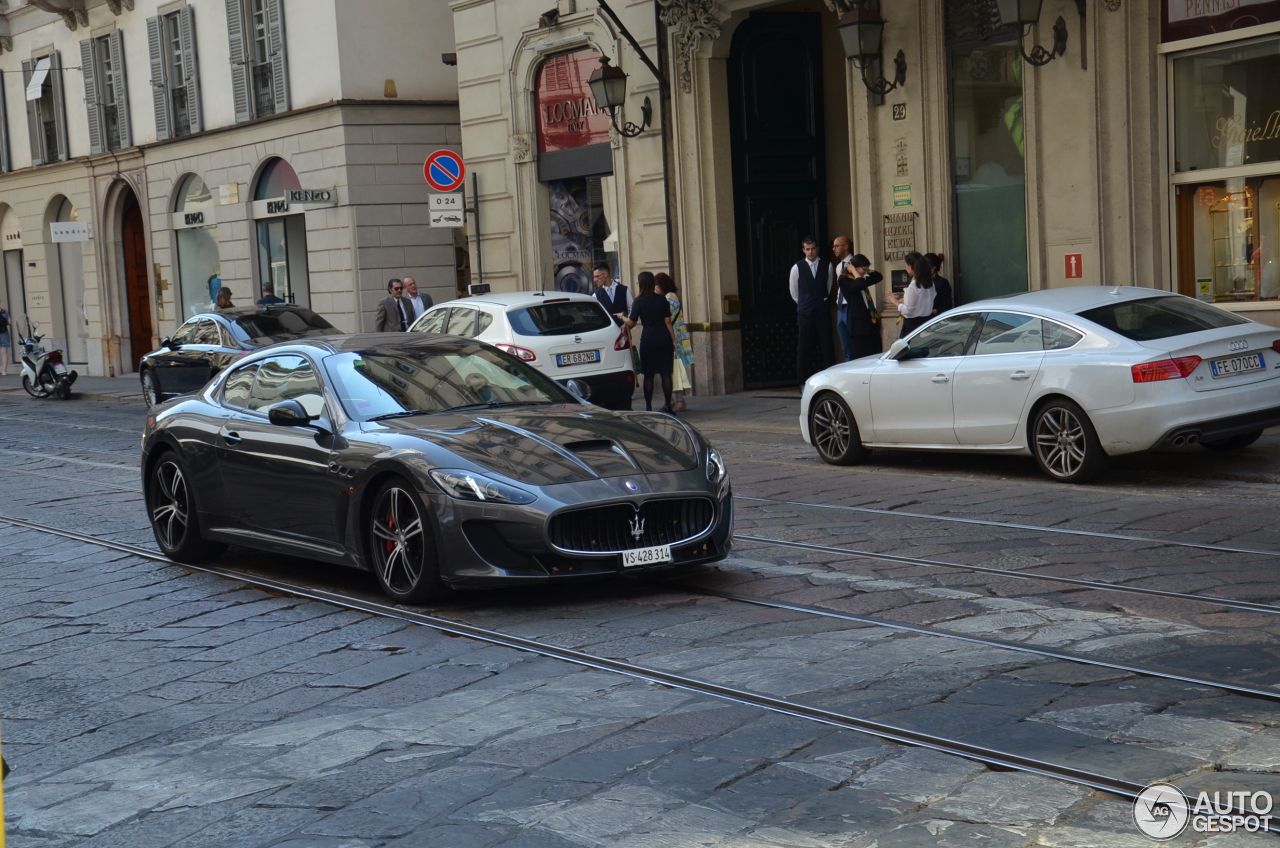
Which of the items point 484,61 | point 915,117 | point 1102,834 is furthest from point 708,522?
point 484,61

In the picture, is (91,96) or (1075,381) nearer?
(1075,381)

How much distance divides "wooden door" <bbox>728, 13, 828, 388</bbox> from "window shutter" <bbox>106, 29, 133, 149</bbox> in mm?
19159

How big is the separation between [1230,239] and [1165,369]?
17.0 feet

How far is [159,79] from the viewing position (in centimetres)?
3353

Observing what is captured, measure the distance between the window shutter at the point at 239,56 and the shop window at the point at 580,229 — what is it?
31.1 ft

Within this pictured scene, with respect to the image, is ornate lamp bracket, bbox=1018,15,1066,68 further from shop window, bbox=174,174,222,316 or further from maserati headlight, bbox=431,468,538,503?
shop window, bbox=174,174,222,316

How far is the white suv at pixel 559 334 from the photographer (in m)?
17.2

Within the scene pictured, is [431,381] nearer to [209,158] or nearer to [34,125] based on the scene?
[209,158]

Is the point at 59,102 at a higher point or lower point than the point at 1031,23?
higher

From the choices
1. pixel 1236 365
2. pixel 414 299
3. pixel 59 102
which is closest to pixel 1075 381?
pixel 1236 365

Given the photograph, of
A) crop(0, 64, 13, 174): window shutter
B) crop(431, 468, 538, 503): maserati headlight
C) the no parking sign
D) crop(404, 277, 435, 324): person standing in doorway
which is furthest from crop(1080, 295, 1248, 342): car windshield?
crop(0, 64, 13, 174): window shutter

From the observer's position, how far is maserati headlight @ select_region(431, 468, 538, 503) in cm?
725

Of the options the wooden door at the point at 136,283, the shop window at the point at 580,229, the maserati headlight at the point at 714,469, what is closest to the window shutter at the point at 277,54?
the shop window at the point at 580,229

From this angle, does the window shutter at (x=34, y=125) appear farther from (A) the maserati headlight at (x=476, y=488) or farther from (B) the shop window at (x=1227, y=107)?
(A) the maserati headlight at (x=476, y=488)
